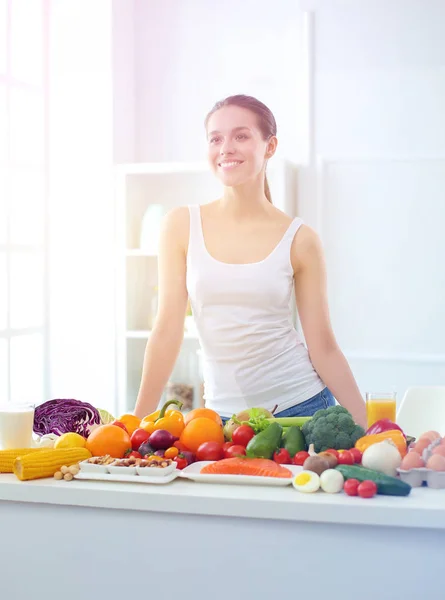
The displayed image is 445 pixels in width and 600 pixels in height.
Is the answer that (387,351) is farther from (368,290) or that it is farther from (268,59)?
(268,59)

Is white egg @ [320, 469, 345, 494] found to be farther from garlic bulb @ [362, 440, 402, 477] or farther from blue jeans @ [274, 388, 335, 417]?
blue jeans @ [274, 388, 335, 417]

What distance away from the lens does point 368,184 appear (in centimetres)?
423

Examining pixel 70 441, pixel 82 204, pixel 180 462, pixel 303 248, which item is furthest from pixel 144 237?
pixel 180 462

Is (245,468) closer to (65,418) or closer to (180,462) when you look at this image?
(180,462)

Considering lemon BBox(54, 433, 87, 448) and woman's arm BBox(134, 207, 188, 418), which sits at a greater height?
woman's arm BBox(134, 207, 188, 418)

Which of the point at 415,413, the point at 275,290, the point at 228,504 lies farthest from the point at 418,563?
the point at 415,413

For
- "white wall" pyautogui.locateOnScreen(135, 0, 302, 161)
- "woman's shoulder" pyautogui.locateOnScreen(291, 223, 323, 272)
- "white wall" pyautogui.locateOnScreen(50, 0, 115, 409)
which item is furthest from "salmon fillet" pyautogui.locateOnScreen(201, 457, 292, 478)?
"white wall" pyautogui.locateOnScreen(135, 0, 302, 161)

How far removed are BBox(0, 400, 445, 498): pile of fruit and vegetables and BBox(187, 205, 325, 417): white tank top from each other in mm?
412

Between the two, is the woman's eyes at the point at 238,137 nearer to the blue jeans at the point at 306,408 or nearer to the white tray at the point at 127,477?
the blue jeans at the point at 306,408

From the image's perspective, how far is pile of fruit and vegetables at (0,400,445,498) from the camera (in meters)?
1.65

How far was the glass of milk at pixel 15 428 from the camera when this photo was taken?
1.90m

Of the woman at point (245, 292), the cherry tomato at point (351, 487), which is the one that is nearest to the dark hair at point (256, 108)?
the woman at point (245, 292)

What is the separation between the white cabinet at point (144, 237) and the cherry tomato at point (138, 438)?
94.6 inches

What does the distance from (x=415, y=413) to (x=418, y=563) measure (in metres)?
1.51
